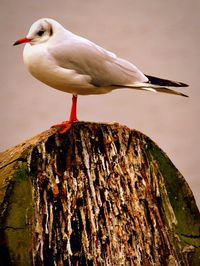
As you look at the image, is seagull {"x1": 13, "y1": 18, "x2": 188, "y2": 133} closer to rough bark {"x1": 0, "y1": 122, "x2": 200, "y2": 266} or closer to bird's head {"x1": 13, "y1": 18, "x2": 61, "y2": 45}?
bird's head {"x1": 13, "y1": 18, "x2": 61, "y2": 45}

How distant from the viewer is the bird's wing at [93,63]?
1.36 metres

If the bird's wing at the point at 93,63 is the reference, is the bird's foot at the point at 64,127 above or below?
below

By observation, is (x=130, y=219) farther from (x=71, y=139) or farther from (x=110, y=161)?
(x=71, y=139)

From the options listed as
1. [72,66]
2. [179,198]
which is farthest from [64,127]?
[179,198]

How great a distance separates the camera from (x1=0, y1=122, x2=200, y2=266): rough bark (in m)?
1.17

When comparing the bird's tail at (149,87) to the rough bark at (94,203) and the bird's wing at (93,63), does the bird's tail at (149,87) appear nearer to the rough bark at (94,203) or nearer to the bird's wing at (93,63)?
the bird's wing at (93,63)

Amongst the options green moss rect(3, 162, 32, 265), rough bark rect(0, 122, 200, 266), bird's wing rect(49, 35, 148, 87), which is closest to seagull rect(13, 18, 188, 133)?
bird's wing rect(49, 35, 148, 87)

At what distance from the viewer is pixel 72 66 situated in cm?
137

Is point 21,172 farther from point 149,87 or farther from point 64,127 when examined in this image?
point 149,87

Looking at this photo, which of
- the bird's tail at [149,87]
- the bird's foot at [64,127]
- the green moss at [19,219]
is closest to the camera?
the green moss at [19,219]

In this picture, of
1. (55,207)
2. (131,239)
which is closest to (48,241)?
(55,207)

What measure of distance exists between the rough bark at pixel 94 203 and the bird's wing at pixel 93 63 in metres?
0.14

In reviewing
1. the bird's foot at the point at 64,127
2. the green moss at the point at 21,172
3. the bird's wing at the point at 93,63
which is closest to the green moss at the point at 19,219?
the green moss at the point at 21,172

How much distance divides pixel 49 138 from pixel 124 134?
9.4 inches
